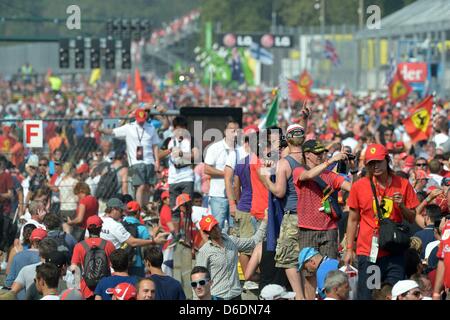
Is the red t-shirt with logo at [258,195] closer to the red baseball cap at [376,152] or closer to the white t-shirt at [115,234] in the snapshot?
the white t-shirt at [115,234]

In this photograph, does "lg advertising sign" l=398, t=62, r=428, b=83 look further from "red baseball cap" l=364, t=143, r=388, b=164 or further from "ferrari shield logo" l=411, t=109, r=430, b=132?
"red baseball cap" l=364, t=143, r=388, b=164

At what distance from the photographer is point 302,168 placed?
11578 millimetres

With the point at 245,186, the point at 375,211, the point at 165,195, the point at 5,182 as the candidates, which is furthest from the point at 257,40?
the point at 375,211

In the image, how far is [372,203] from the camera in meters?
10.7

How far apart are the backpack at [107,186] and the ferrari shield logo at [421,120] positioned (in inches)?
254

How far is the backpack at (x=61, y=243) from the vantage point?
11972 millimetres

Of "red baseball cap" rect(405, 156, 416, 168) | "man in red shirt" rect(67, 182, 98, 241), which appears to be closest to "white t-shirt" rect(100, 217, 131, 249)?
"man in red shirt" rect(67, 182, 98, 241)

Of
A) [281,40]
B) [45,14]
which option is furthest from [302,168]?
[45,14]

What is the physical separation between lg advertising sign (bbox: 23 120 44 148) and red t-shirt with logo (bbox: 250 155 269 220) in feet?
21.0

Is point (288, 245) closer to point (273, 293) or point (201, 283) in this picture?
point (201, 283)

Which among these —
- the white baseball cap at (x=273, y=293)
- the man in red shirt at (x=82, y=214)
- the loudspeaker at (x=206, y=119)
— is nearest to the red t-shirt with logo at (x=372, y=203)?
the white baseball cap at (x=273, y=293)

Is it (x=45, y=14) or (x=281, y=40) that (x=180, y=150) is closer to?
(x=281, y=40)

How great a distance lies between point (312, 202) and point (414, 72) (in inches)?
1282
